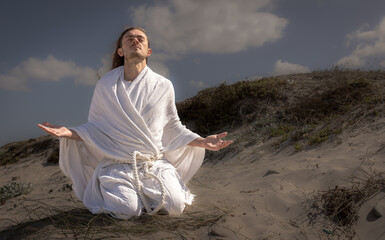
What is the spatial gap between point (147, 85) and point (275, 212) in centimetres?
221

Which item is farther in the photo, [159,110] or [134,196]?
[159,110]

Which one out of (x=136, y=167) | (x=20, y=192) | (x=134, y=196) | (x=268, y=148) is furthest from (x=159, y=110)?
(x=20, y=192)

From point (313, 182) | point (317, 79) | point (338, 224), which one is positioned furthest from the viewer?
point (317, 79)

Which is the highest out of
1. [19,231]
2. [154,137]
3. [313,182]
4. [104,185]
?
[154,137]

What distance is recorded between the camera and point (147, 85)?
4059 mm

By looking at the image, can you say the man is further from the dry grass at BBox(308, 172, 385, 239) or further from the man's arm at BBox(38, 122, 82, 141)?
the dry grass at BBox(308, 172, 385, 239)

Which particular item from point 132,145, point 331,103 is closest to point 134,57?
point 132,145

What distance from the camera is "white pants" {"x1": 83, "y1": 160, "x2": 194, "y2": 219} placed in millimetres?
3477

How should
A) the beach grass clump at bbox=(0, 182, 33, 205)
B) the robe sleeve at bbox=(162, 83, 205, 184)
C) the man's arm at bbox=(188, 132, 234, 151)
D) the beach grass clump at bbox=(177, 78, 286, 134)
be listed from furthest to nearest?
the beach grass clump at bbox=(177, 78, 286, 134) < the beach grass clump at bbox=(0, 182, 33, 205) < the robe sleeve at bbox=(162, 83, 205, 184) < the man's arm at bbox=(188, 132, 234, 151)

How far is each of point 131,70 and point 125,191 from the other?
1573 millimetres

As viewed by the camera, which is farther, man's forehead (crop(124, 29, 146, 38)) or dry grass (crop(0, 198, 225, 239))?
man's forehead (crop(124, 29, 146, 38))

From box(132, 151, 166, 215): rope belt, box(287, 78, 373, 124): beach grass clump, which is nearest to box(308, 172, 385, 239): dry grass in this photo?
box(132, 151, 166, 215): rope belt

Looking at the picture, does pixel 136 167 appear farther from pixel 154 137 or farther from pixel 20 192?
pixel 20 192

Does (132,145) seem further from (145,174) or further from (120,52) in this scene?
(120,52)
